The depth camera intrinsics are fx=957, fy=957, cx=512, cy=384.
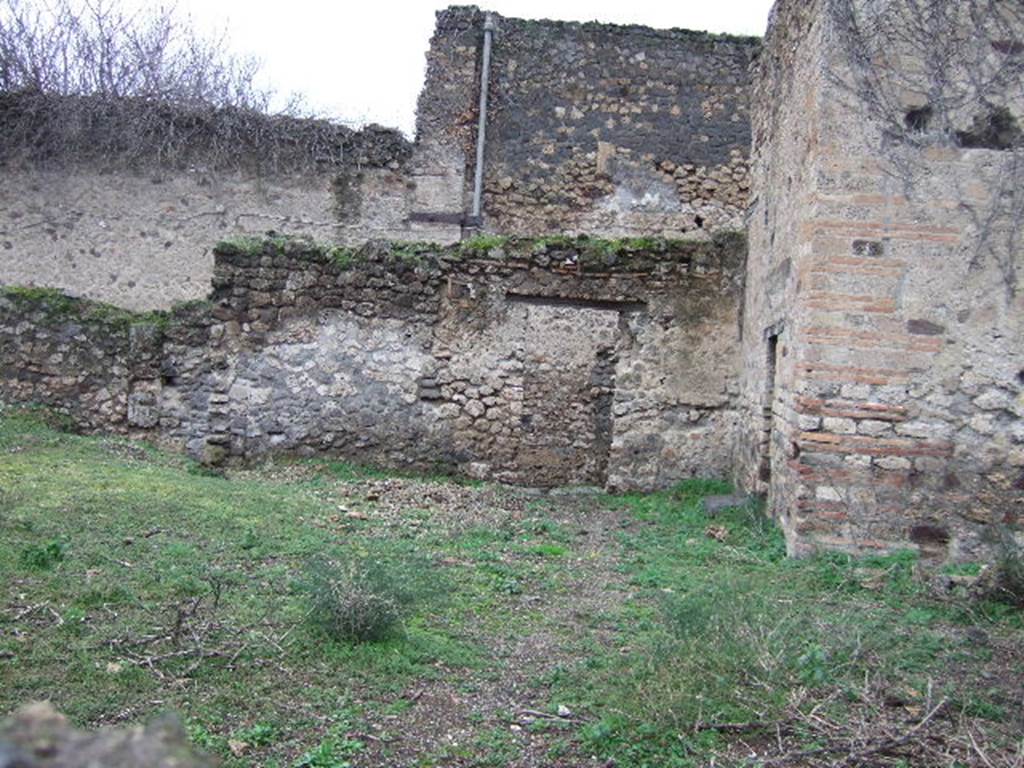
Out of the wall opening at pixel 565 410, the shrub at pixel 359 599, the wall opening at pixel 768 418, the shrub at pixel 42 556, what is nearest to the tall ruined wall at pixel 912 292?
the wall opening at pixel 768 418

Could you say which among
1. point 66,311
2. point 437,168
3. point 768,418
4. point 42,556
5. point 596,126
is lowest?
point 42,556

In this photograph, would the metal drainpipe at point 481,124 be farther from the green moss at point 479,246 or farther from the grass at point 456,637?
the grass at point 456,637

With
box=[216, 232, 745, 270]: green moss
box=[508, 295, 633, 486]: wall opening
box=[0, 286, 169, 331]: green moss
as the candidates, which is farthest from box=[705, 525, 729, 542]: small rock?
box=[0, 286, 169, 331]: green moss

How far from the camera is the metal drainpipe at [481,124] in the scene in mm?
14148

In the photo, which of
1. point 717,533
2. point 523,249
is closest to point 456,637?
point 717,533

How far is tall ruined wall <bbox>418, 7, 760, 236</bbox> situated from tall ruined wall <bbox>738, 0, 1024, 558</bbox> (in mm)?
8092

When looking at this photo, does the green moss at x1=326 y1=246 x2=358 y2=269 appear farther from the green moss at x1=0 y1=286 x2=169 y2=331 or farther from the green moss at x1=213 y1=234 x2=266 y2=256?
the green moss at x1=0 y1=286 x2=169 y2=331

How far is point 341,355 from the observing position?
9.29 metres

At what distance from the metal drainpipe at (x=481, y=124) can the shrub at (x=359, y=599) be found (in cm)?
1009

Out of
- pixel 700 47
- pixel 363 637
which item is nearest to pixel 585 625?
pixel 363 637

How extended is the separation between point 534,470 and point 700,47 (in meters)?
8.29

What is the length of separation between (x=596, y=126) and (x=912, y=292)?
352 inches

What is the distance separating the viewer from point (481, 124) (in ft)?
46.7

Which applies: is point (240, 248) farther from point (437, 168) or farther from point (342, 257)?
point (437, 168)
